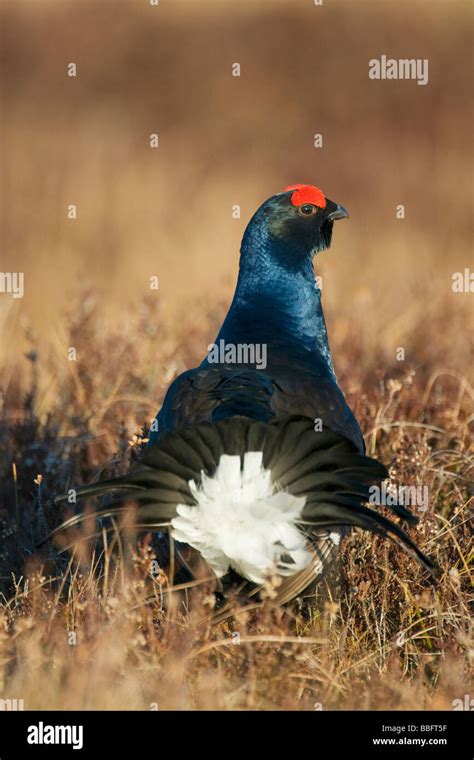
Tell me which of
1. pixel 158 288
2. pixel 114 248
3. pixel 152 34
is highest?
pixel 152 34

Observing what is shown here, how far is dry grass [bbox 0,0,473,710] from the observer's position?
10.3 feet

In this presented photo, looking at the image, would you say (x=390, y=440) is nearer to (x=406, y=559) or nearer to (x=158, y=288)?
(x=406, y=559)

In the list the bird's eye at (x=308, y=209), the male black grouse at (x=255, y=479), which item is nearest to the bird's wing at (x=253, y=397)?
the male black grouse at (x=255, y=479)

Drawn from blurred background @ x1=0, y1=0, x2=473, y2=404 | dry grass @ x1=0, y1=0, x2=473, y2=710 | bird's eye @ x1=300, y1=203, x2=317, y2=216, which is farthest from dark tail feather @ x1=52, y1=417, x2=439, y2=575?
blurred background @ x1=0, y1=0, x2=473, y2=404

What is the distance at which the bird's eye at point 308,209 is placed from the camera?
4.14 meters

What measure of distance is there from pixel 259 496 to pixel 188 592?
596 mm

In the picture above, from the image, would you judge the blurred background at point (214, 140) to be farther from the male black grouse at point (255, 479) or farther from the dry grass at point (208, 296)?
the male black grouse at point (255, 479)

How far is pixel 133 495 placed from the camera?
2957 mm

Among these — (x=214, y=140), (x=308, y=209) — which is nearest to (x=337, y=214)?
(x=308, y=209)

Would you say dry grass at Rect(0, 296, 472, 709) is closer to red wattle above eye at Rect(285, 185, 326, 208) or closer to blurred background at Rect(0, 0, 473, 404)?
red wattle above eye at Rect(285, 185, 326, 208)

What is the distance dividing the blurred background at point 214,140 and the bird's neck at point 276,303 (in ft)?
7.92

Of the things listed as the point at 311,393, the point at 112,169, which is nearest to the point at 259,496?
the point at 311,393

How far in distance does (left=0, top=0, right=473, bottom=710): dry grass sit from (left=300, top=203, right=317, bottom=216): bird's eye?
31.3 inches

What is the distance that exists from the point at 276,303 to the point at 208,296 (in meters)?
2.24
